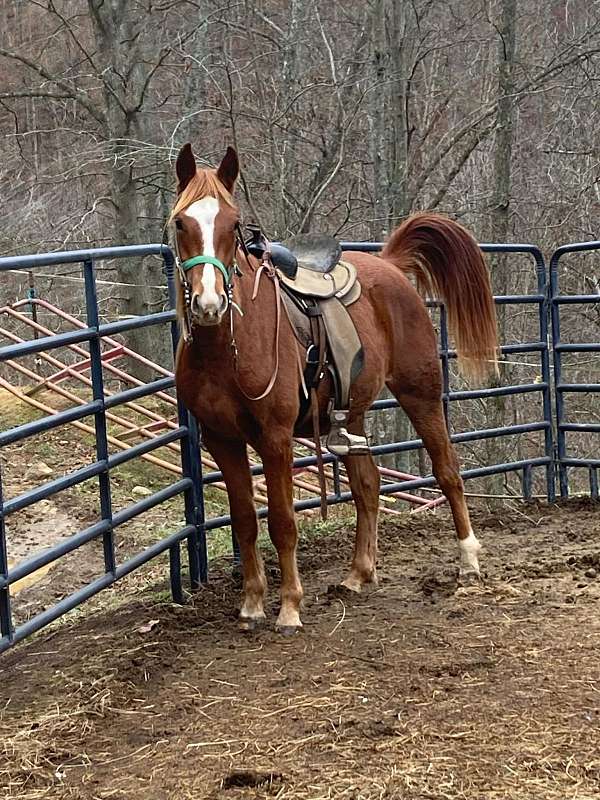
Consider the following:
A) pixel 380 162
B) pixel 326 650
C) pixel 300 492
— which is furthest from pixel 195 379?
pixel 380 162

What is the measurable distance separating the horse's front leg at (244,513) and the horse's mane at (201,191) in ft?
3.36

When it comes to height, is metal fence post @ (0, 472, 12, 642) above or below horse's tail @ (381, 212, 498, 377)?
below

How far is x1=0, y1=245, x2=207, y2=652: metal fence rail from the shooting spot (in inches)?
135

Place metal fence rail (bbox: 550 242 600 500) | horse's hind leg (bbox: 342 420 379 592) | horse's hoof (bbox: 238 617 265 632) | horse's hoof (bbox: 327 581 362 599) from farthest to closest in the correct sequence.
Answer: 1. metal fence rail (bbox: 550 242 600 500)
2. horse's hind leg (bbox: 342 420 379 592)
3. horse's hoof (bbox: 327 581 362 599)
4. horse's hoof (bbox: 238 617 265 632)

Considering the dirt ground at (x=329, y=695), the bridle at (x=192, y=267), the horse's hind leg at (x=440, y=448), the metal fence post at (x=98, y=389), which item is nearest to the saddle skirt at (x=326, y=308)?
the bridle at (x=192, y=267)

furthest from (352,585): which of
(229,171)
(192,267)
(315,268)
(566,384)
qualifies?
(566,384)

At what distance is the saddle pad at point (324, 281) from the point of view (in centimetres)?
437

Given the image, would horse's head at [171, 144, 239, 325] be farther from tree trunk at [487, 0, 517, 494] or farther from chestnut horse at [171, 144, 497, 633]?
tree trunk at [487, 0, 517, 494]

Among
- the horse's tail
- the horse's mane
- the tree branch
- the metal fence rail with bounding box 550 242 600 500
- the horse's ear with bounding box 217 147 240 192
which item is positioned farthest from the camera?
the tree branch

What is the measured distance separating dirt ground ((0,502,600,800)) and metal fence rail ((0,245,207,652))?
285mm

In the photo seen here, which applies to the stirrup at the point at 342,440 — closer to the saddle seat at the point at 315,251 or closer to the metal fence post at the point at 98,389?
the saddle seat at the point at 315,251

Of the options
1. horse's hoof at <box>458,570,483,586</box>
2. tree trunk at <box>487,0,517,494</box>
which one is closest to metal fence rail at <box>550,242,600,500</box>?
horse's hoof at <box>458,570,483,586</box>

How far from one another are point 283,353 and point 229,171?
79 centimetres

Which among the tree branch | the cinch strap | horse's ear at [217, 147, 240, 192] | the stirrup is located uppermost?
the tree branch
